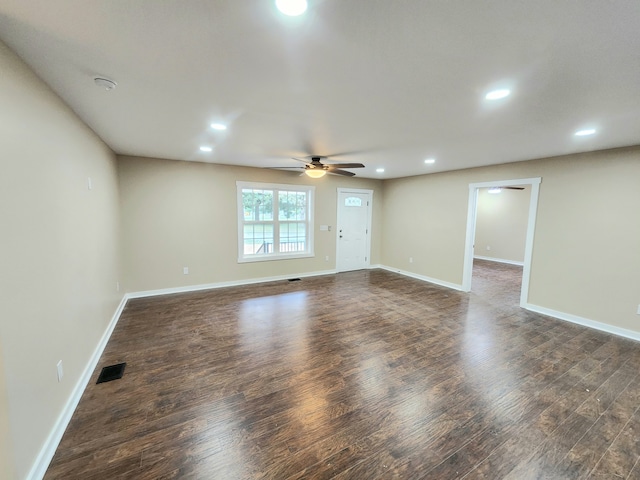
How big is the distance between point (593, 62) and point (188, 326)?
448 cm

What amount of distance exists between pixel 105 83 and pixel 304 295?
12.9ft

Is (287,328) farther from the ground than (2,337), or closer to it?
closer to it

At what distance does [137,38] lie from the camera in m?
1.35

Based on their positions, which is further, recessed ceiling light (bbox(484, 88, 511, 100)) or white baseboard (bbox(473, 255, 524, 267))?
white baseboard (bbox(473, 255, 524, 267))

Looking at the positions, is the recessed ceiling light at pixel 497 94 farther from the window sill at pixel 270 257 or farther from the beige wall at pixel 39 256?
the window sill at pixel 270 257

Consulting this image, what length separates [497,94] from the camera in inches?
75.4

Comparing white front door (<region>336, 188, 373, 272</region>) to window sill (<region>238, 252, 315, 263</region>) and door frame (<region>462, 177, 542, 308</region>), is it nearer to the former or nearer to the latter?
window sill (<region>238, 252, 315, 263</region>)

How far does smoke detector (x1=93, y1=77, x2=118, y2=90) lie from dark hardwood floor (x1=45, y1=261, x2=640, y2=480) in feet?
8.01

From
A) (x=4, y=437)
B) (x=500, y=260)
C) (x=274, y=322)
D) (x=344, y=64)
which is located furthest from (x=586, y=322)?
(x=4, y=437)

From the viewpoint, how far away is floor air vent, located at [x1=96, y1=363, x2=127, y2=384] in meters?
2.42

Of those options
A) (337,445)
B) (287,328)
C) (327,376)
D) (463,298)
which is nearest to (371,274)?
(463,298)

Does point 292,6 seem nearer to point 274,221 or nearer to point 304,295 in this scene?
point 304,295

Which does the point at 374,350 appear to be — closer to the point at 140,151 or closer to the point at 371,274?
the point at 371,274

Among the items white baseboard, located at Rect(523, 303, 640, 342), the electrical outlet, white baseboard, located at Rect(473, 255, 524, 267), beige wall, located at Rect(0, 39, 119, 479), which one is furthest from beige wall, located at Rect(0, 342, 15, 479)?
white baseboard, located at Rect(473, 255, 524, 267)
